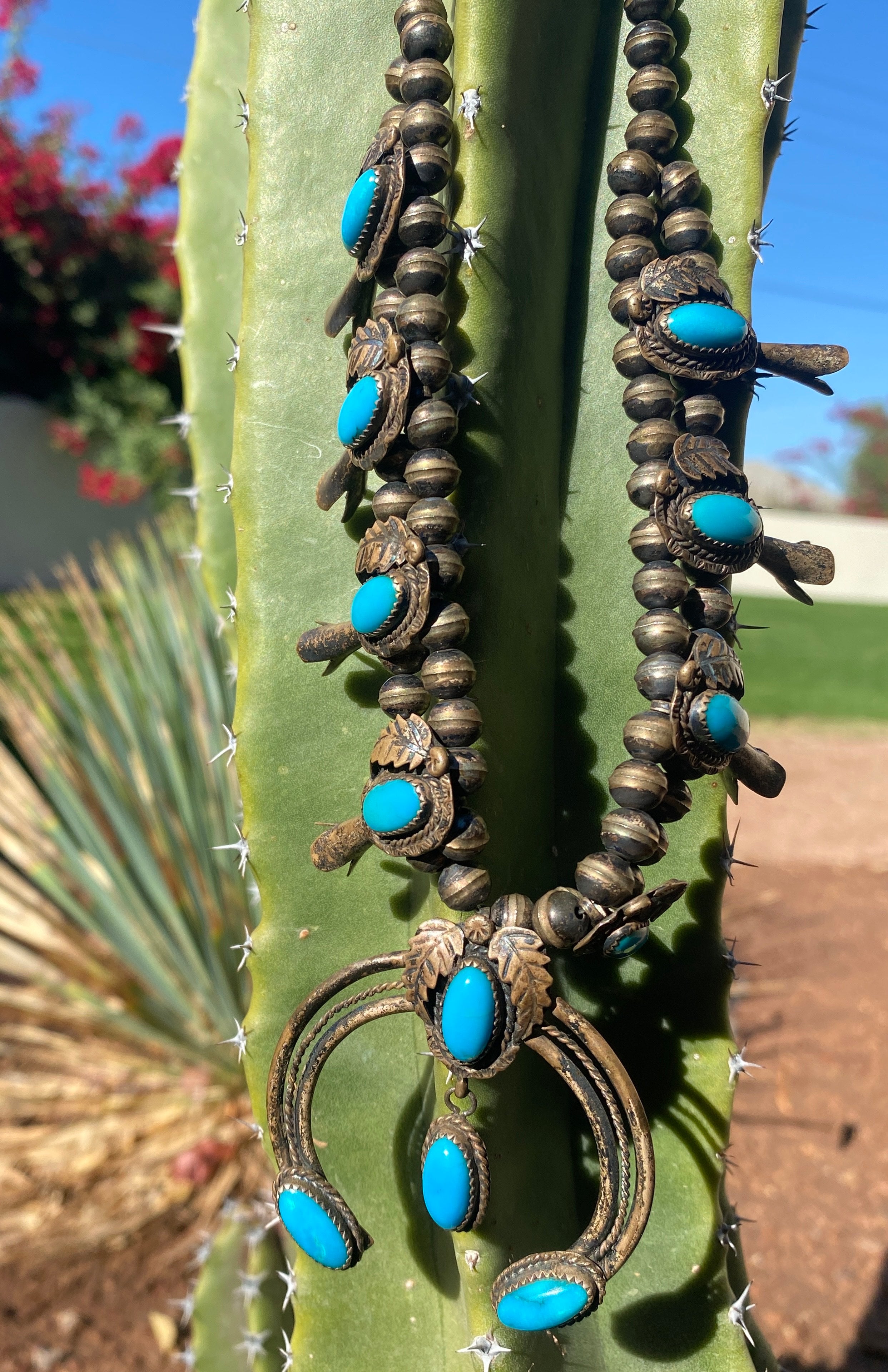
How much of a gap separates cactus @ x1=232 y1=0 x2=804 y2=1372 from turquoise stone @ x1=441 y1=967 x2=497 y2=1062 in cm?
14

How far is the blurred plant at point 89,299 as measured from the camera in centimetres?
660

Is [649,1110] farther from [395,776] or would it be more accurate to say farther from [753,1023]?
[753,1023]

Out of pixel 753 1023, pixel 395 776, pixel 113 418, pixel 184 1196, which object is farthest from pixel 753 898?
pixel 113 418

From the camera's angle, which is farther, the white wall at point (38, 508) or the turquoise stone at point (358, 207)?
the white wall at point (38, 508)

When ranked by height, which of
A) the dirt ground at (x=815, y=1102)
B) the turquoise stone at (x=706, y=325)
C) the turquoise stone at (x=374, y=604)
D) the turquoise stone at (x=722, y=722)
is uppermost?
the turquoise stone at (x=706, y=325)

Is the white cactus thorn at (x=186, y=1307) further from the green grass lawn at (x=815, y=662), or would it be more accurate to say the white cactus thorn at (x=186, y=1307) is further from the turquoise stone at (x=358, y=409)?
the green grass lawn at (x=815, y=662)

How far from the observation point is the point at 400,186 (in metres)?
0.74

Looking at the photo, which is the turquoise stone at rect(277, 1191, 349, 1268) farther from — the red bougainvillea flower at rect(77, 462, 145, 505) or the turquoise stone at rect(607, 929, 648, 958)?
the red bougainvillea flower at rect(77, 462, 145, 505)

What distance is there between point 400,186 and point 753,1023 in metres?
2.66

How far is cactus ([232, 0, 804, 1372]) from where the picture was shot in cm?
85

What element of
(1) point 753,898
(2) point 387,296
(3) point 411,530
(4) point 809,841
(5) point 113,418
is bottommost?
(4) point 809,841

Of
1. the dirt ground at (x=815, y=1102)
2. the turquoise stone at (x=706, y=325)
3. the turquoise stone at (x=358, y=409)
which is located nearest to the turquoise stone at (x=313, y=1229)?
the turquoise stone at (x=358, y=409)

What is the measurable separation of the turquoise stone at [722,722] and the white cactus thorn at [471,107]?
48cm

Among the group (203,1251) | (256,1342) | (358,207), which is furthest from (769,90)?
(203,1251)
